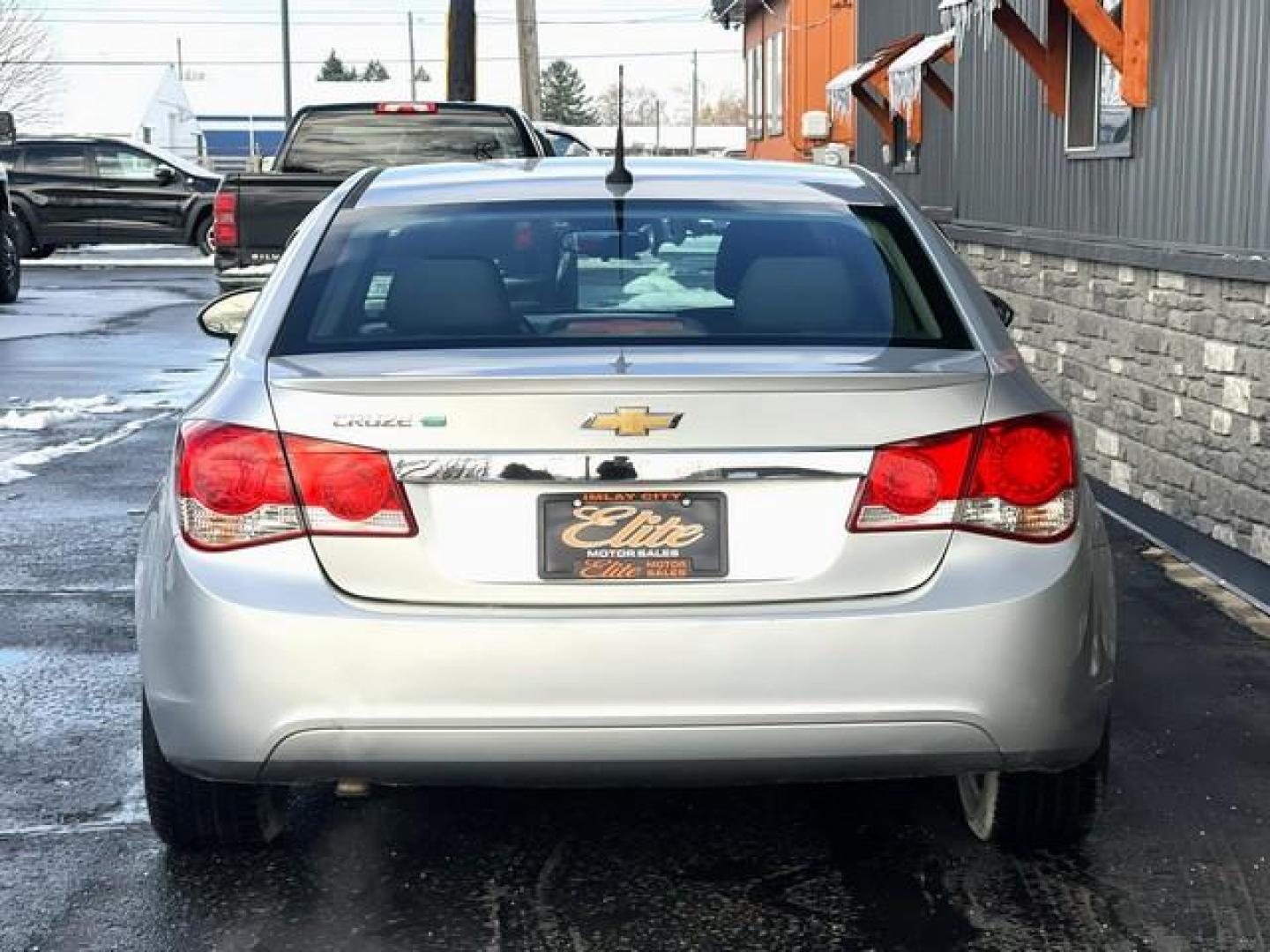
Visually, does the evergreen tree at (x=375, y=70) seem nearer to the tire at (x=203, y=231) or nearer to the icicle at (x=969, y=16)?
the tire at (x=203, y=231)

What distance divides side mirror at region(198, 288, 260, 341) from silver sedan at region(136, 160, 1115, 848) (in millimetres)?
1969

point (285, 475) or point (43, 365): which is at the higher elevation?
point (285, 475)

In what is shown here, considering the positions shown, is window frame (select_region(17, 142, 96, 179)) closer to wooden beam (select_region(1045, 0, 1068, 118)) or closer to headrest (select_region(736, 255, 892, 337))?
wooden beam (select_region(1045, 0, 1068, 118))

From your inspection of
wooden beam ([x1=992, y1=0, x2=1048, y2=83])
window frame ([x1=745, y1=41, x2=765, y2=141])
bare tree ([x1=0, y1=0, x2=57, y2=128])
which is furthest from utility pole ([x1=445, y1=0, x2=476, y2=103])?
bare tree ([x1=0, y1=0, x2=57, y2=128])

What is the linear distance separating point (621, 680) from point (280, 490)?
0.72 m

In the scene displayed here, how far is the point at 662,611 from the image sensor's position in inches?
144

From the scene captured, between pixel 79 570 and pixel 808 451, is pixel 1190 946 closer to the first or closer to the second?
pixel 808 451

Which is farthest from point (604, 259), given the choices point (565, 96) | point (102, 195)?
point (565, 96)

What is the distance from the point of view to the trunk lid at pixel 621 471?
12.0 feet

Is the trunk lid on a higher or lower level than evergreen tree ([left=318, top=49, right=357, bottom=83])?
lower

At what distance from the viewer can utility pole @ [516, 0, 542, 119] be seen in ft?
111

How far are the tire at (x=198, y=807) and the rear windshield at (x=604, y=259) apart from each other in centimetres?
92

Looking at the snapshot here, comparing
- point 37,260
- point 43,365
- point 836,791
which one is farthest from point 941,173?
point 37,260

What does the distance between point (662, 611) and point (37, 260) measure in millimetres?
29850
